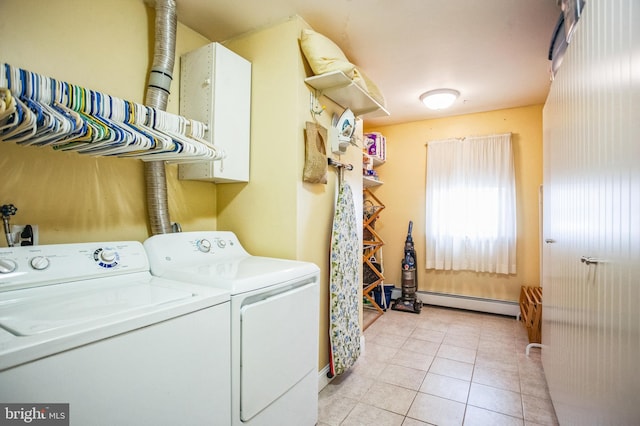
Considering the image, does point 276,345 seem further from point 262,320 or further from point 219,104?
point 219,104

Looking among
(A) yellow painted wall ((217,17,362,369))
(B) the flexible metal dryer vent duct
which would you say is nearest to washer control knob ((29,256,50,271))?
(B) the flexible metal dryer vent duct

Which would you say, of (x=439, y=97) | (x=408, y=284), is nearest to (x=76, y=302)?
(x=439, y=97)

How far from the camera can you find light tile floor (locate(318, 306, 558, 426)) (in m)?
1.83

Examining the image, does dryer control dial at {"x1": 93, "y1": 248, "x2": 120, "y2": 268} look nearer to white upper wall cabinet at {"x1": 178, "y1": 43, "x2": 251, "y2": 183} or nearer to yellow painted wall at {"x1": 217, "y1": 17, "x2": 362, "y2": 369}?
white upper wall cabinet at {"x1": 178, "y1": 43, "x2": 251, "y2": 183}

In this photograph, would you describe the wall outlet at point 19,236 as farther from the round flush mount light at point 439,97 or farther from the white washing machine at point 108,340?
the round flush mount light at point 439,97

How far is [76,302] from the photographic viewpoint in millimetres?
995

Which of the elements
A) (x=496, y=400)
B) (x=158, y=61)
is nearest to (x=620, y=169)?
(x=496, y=400)

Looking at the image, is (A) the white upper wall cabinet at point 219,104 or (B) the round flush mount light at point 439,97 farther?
(B) the round flush mount light at point 439,97

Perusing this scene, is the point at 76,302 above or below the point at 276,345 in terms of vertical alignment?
above

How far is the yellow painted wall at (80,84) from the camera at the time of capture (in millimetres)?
1296

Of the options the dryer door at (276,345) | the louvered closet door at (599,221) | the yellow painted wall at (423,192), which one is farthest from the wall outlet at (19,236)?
the yellow painted wall at (423,192)

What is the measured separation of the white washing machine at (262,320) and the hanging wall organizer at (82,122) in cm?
49
